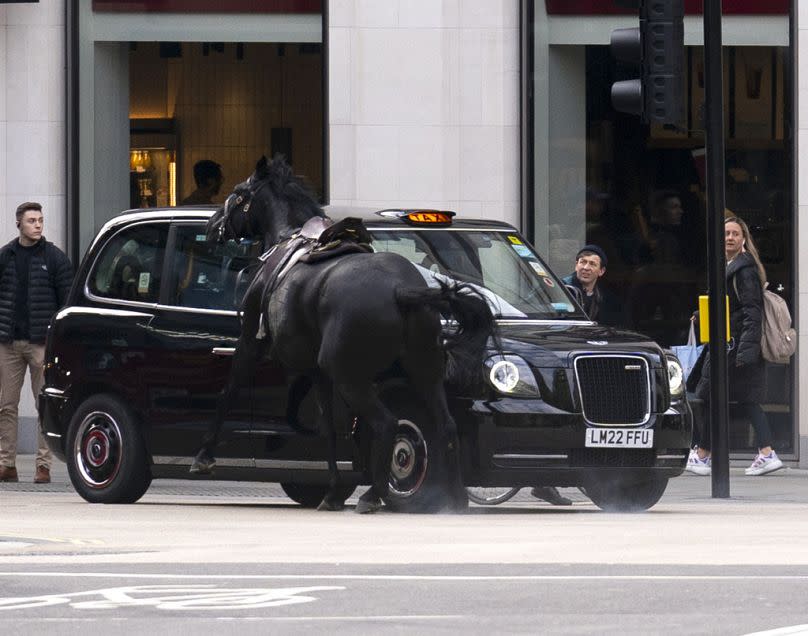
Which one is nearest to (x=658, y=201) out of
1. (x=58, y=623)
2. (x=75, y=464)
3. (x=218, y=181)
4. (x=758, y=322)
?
(x=758, y=322)

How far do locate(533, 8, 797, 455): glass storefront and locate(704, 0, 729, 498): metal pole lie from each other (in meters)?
4.65

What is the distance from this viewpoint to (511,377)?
504 inches

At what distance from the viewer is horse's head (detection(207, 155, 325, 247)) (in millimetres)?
14047

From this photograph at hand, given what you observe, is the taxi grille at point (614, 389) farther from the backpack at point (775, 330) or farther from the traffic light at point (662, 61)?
the backpack at point (775, 330)

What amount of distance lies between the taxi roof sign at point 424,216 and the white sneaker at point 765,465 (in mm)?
4856

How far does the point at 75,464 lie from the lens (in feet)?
47.4

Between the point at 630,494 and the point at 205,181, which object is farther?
the point at 205,181

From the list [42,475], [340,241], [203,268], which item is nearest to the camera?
[340,241]

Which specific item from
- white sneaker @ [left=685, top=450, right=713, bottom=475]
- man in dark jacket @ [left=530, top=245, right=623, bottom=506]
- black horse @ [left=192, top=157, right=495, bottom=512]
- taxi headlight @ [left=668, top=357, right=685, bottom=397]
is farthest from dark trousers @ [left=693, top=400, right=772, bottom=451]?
black horse @ [left=192, top=157, right=495, bottom=512]

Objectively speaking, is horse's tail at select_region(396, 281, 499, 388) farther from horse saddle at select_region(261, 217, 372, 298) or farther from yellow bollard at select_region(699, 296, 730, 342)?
yellow bollard at select_region(699, 296, 730, 342)

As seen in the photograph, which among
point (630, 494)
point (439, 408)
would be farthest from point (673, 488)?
point (439, 408)

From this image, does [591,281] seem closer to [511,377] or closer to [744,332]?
[744,332]

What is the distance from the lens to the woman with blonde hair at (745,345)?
1753 centimetres

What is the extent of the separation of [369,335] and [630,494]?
1.93 metres
